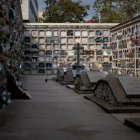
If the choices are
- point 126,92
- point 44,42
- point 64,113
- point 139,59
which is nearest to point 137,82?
point 126,92

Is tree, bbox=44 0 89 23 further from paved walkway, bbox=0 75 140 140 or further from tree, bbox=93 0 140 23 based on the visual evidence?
paved walkway, bbox=0 75 140 140

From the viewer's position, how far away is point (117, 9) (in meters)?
67.9

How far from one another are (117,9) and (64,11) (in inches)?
334

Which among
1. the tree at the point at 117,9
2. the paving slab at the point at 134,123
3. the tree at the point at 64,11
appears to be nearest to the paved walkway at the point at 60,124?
the paving slab at the point at 134,123

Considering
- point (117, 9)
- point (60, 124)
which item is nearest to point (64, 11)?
point (117, 9)

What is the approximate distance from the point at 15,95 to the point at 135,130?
28.7ft

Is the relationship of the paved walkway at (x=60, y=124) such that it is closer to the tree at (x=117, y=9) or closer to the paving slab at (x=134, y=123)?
the paving slab at (x=134, y=123)

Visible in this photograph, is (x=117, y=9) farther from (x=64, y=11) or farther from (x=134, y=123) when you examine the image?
(x=134, y=123)

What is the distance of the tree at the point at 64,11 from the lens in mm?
71500

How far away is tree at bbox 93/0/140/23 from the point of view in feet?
212

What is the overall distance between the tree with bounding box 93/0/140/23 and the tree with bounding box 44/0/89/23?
282cm

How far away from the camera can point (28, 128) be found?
10656 mm

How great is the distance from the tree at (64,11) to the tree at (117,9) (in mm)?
2824

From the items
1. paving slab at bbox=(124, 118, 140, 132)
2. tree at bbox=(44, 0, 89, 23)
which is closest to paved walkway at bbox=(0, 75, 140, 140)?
paving slab at bbox=(124, 118, 140, 132)
